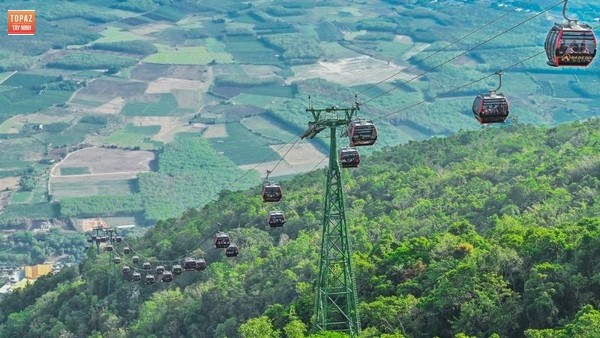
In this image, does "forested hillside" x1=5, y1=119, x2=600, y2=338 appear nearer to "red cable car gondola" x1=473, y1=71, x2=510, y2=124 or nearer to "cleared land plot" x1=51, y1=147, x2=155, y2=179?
"red cable car gondola" x1=473, y1=71, x2=510, y2=124

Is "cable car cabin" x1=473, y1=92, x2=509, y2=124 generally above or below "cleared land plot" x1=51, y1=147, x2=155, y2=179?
above

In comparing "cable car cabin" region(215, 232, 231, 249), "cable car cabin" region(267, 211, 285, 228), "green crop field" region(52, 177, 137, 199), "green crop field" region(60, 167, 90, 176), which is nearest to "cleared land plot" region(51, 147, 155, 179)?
"green crop field" region(60, 167, 90, 176)

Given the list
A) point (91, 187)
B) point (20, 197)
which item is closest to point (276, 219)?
point (20, 197)

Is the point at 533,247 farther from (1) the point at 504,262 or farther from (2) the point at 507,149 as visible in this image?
(2) the point at 507,149

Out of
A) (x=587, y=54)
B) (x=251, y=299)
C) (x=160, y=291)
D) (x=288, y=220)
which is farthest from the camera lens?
(x=288, y=220)

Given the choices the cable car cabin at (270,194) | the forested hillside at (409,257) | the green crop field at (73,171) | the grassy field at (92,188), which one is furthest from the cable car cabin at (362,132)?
the green crop field at (73,171)

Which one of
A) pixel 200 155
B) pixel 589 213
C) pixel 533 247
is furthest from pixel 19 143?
pixel 533 247

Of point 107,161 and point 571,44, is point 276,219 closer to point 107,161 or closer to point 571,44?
point 571,44
